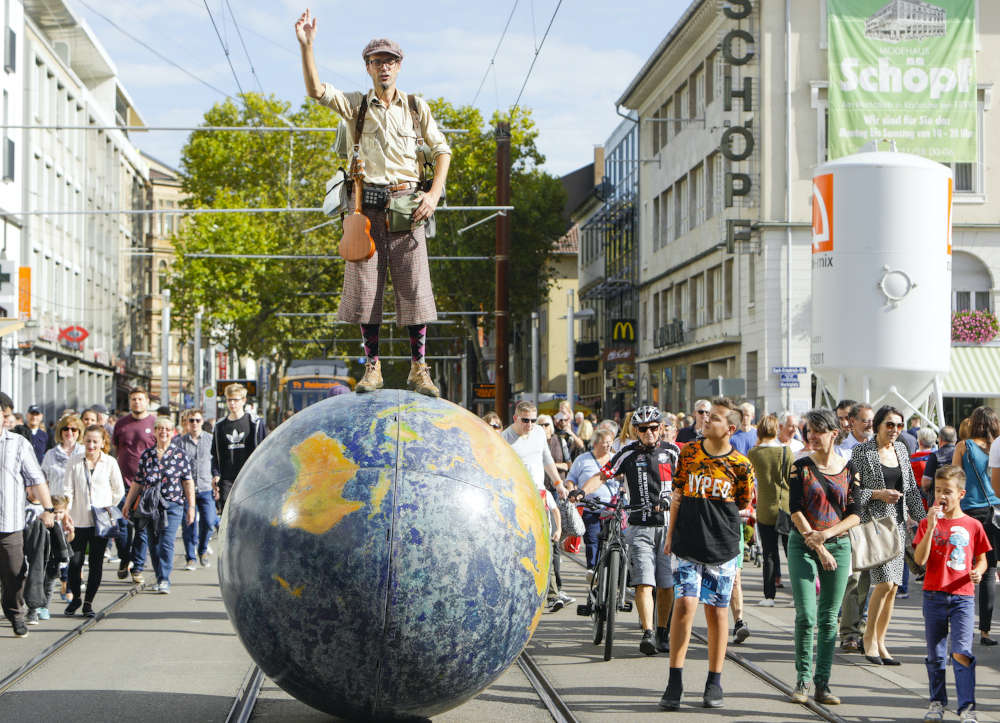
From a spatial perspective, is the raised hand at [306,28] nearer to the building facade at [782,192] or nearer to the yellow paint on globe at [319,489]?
the yellow paint on globe at [319,489]

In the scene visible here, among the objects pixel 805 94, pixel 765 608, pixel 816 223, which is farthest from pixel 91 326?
pixel 765 608

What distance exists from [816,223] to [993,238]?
1221cm

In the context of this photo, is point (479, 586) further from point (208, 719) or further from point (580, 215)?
point (580, 215)

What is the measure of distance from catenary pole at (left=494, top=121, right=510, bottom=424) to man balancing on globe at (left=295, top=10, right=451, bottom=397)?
58.9ft

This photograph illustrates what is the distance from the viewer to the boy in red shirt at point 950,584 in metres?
8.06

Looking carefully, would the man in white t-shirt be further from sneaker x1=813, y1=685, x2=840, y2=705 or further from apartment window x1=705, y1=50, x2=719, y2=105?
apartment window x1=705, y1=50, x2=719, y2=105

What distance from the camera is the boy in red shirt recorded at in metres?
8.06

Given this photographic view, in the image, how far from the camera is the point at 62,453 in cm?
1312

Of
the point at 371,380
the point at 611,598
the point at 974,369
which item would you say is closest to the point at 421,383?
the point at 371,380

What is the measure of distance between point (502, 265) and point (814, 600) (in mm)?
17770

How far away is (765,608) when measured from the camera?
13.7 metres

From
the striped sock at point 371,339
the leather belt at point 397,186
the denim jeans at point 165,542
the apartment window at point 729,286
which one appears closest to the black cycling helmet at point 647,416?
the striped sock at point 371,339

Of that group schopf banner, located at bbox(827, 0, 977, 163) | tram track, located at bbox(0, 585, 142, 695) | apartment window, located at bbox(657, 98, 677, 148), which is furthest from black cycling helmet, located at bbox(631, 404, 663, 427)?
apartment window, located at bbox(657, 98, 677, 148)

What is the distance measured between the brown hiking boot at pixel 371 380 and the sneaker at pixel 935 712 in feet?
11.9
